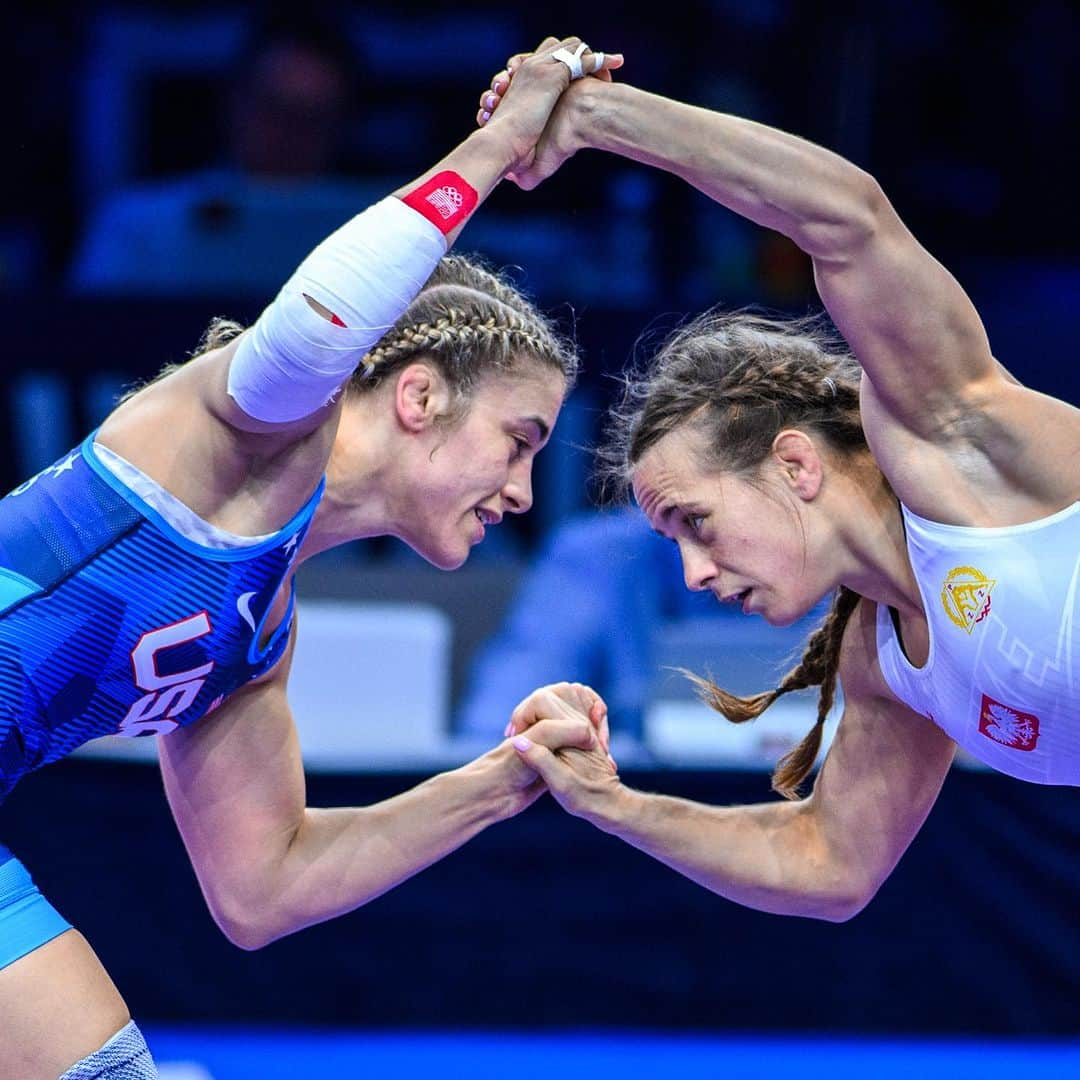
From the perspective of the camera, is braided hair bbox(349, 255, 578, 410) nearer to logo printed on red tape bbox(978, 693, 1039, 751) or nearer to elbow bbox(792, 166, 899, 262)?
elbow bbox(792, 166, 899, 262)

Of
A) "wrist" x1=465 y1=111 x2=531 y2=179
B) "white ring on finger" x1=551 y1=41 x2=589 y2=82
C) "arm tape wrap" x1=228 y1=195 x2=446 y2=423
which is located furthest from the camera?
"white ring on finger" x1=551 y1=41 x2=589 y2=82

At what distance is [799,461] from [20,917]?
1.17m

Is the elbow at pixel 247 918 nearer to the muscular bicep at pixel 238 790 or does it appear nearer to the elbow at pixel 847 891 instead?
the muscular bicep at pixel 238 790

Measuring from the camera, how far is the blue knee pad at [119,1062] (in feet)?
5.93

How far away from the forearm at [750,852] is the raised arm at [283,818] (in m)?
0.19

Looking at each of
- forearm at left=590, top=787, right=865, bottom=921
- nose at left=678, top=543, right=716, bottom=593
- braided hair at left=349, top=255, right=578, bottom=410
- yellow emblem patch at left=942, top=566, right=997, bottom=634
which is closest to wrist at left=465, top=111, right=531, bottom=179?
braided hair at left=349, top=255, right=578, bottom=410

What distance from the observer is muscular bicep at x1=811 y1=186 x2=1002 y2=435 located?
1.84 m

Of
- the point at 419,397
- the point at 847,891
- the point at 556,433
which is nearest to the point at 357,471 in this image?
the point at 419,397

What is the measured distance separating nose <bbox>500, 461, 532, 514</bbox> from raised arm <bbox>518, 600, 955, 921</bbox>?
1.33 ft

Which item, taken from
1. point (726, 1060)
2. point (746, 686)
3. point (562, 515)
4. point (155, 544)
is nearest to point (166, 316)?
point (562, 515)

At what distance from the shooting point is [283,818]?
237 cm

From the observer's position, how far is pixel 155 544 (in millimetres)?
1852

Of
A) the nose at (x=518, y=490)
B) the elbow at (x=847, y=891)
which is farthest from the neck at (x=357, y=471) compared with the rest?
the elbow at (x=847, y=891)

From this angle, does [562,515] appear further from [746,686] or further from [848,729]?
[848,729]
